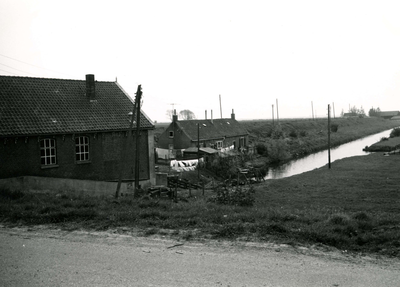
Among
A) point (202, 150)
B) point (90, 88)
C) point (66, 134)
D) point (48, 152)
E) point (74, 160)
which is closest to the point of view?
point (48, 152)

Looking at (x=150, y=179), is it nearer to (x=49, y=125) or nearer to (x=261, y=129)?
(x=49, y=125)

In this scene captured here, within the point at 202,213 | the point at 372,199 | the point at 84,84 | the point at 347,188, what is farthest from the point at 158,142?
the point at 202,213

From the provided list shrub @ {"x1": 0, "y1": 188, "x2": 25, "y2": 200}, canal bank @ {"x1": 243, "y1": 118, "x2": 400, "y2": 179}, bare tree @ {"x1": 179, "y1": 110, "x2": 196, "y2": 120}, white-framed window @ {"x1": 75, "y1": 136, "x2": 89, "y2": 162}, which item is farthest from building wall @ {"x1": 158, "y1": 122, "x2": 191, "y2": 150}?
bare tree @ {"x1": 179, "y1": 110, "x2": 196, "y2": 120}

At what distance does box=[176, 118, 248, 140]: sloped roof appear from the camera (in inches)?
1830

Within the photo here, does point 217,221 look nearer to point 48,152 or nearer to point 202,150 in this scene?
point 48,152

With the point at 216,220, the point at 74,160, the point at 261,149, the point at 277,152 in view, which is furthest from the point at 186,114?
the point at 216,220

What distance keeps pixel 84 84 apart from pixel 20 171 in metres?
9.15

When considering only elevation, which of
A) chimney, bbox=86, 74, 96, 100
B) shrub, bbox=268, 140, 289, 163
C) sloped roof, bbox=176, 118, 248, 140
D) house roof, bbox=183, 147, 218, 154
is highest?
chimney, bbox=86, 74, 96, 100

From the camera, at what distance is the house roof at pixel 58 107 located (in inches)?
857

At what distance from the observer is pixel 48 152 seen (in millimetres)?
22281

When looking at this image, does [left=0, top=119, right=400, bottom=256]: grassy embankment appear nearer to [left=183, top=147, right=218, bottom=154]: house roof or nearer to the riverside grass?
the riverside grass

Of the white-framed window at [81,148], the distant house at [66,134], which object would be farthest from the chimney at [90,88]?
the white-framed window at [81,148]

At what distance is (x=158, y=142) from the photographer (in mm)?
49031

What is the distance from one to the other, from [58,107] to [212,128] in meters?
29.3
